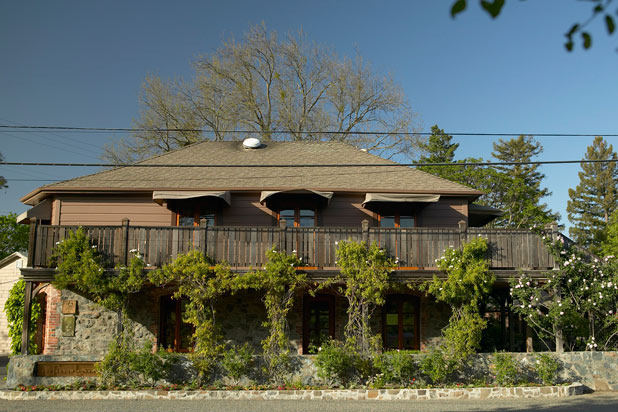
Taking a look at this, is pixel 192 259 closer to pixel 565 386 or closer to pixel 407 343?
pixel 407 343

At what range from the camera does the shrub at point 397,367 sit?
47.2 ft

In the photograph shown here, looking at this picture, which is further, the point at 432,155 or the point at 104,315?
the point at 432,155

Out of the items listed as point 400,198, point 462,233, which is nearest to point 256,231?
point 400,198

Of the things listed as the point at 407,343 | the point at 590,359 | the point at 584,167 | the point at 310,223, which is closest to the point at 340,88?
the point at 310,223

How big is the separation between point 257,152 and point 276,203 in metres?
3.67

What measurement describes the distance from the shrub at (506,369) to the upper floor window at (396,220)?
17.8ft

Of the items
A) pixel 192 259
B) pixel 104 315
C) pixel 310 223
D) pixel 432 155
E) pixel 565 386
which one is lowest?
pixel 565 386

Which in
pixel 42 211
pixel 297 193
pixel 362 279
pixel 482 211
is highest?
pixel 297 193

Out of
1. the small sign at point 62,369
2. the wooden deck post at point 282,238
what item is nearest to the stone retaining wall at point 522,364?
the small sign at point 62,369

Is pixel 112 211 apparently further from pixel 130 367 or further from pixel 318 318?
pixel 318 318

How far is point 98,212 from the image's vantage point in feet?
61.2

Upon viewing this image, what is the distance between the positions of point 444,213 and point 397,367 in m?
6.22

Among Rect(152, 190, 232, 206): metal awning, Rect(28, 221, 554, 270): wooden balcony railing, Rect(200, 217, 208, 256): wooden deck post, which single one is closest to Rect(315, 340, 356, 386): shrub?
Rect(28, 221, 554, 270): wooden balcony railing

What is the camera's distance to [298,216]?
61.5ft
